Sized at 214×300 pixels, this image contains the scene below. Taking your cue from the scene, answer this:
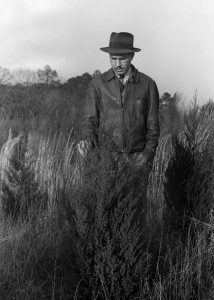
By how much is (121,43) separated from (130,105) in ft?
1.85

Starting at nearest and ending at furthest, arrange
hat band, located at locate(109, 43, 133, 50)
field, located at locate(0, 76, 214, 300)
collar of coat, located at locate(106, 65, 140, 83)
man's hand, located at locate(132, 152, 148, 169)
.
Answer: field, located at locate(0, 76, 214, 300) < man's hand, located at locate(132, 152, 148, 169) < hat band, located at locate(109, 43, 133, 50) < collar of coat, located at locate(106, 65, 140, 83)

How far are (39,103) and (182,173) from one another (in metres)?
9.76

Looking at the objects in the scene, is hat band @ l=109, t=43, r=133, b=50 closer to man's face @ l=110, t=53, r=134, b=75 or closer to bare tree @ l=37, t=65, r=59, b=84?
man's face @ l=110, t=53, r=134, b=75

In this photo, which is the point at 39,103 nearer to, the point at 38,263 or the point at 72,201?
the point at 38,263

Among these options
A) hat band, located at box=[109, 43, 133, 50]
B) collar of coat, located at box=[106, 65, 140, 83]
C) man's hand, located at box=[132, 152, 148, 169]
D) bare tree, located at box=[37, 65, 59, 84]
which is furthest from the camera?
bare tree, located at box=[37, 65, 59, 84]

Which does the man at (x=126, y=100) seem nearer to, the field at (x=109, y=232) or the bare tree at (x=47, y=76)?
the field at (x=109, y=232)

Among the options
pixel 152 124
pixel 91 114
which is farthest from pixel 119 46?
pixel 152 124

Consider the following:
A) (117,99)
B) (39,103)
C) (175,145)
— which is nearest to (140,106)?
(117,99)

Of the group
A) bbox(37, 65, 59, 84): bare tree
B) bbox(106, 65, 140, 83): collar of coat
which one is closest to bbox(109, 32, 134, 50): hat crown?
bbox(106, 65, 140, 83): collar of coat

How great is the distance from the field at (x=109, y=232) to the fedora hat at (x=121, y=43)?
117 centimetres

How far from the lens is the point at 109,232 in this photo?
3865 mm

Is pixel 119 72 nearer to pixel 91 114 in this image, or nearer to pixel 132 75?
pixel 132 75

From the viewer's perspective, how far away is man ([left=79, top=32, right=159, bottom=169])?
504 centimetres

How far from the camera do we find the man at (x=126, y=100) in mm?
5039
